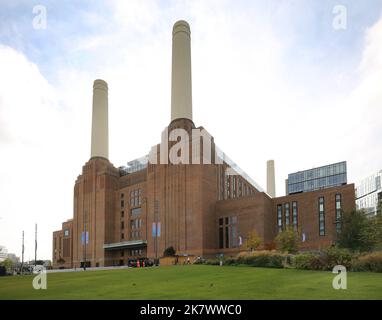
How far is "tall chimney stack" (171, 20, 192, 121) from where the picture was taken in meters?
84.4

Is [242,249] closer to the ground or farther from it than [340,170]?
closer to the ground

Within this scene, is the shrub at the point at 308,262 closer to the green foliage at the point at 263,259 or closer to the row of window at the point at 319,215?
the green foliage at the point at 263,259

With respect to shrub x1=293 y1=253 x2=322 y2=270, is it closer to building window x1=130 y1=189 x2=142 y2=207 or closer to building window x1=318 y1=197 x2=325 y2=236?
building window x1=318 y1=197 x2=325 y2=236

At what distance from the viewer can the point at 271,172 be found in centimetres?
13650

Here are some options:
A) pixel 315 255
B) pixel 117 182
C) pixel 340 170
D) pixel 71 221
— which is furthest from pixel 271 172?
pixel 315 255

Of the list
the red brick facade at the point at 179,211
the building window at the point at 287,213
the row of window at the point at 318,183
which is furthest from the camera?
the row of window at the point at 318,183

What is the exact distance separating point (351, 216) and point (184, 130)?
3758 centimetres

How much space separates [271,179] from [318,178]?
72.1ft

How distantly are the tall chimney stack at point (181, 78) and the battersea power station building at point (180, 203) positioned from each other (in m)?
0.21

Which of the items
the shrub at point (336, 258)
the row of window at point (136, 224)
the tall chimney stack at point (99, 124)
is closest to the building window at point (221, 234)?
the row of window at point (136, 224)

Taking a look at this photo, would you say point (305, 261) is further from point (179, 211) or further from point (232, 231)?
point (179, 211)

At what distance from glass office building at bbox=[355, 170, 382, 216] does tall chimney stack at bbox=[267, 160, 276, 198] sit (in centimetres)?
3080

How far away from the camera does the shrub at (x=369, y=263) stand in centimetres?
2677
